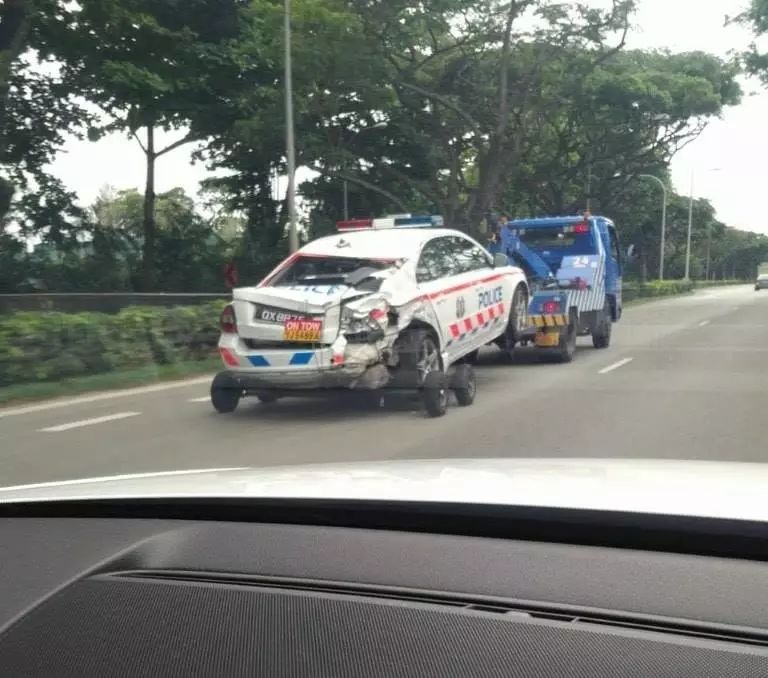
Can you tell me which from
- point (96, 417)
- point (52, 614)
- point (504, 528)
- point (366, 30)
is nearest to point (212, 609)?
point (52, 614)

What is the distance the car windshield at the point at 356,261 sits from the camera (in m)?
8.68

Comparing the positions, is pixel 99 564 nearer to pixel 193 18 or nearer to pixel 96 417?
pixel 96 417

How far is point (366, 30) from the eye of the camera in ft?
86.8

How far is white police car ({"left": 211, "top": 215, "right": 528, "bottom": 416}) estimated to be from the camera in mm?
9102

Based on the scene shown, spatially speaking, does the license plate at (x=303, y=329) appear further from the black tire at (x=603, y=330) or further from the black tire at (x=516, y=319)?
the black tire at (x=603, y=330)

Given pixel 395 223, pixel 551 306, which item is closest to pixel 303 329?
pixel 395 223

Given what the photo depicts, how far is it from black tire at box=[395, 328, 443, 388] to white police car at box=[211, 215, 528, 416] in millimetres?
10

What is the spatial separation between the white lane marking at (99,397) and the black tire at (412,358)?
4.40 metres

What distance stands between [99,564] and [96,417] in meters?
8.34

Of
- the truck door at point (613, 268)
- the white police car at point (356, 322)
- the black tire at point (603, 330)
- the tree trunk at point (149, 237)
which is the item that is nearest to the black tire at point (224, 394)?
the white police car at point (356, 322)

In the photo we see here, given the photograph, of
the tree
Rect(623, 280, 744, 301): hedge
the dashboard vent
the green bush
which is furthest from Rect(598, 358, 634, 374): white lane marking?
Rect(623, 280, 744, 301): hedge

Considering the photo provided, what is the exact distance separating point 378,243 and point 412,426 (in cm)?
235

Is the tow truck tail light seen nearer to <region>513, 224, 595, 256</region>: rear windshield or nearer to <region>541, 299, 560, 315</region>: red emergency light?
<region>541, 299, 560, 315</region>: red emergency light

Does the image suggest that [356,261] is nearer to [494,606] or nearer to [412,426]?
[412,426]
